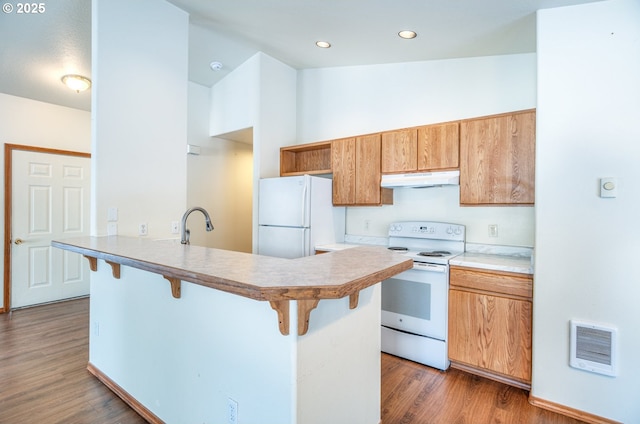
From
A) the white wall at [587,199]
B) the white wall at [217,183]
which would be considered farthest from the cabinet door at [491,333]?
the white wall at [217,183]

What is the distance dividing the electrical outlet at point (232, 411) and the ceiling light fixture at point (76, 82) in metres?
3.81

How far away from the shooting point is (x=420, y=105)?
3.27 meters

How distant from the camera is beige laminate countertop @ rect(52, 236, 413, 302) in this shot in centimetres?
104

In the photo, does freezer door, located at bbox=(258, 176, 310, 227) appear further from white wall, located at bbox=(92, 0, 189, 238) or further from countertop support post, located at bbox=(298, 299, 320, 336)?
countertop support post, located at bbox=(298, 299, 320, 336)

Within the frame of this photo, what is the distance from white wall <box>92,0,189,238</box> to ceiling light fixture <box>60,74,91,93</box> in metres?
1.46

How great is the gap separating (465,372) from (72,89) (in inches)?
200

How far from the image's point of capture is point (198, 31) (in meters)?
3.14

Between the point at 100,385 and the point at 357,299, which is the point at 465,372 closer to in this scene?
the point at 357,299

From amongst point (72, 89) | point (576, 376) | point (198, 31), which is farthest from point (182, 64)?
point (576, 376)

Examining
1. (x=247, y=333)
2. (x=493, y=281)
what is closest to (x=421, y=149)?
(x=493, y=281)

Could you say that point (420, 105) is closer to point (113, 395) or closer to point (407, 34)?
point (407, 34)

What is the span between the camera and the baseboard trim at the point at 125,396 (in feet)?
6.31

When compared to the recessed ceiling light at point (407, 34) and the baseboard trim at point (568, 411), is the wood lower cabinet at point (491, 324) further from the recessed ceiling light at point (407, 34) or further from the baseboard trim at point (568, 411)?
the recessed ceiling light at point (407, 34)

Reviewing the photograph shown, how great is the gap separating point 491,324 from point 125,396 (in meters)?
2.61
